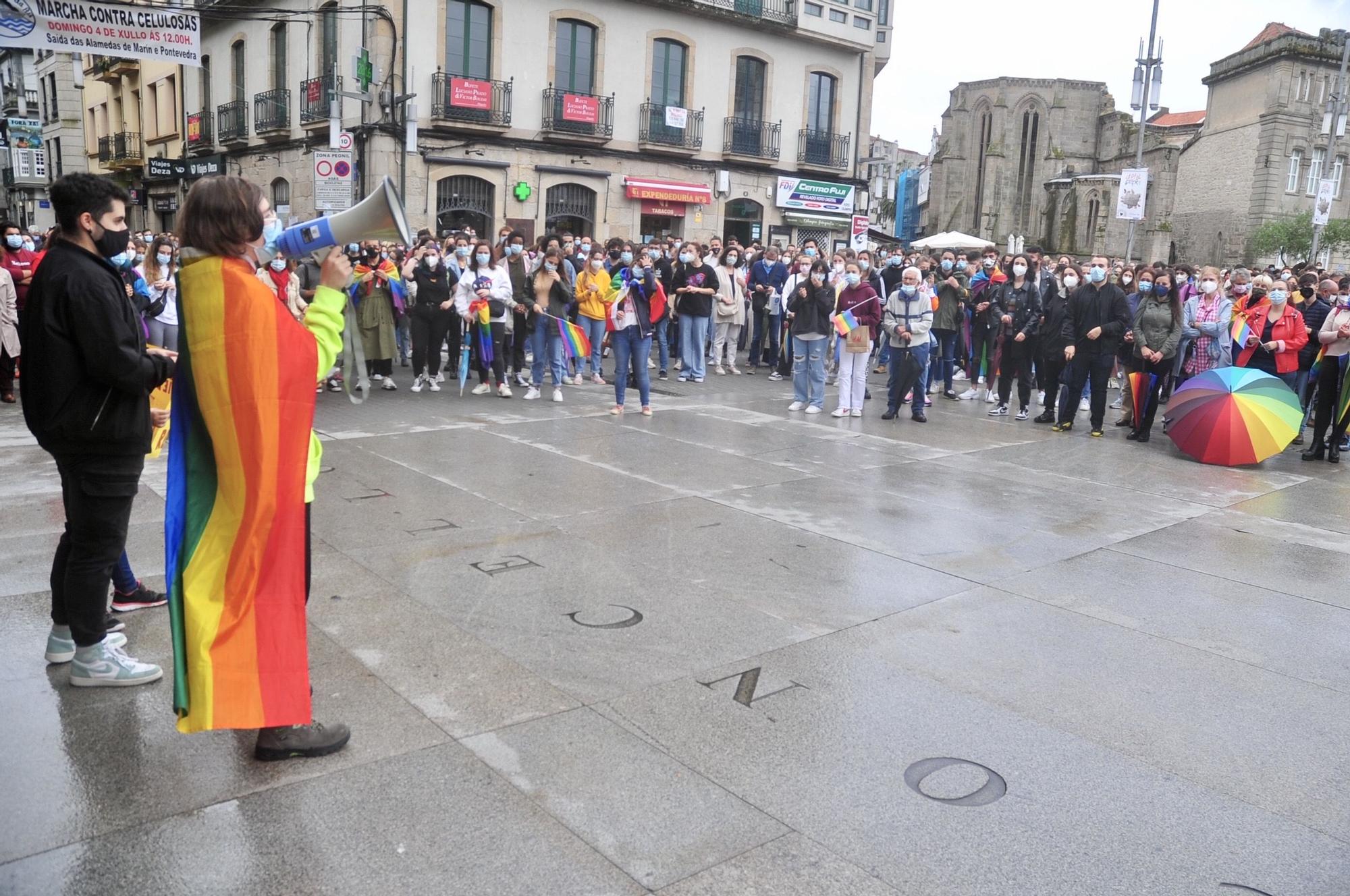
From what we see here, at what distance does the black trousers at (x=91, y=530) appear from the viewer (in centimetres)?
373

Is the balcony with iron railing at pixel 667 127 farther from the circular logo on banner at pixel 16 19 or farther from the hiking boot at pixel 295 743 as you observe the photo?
the hiking boot at pixel 295 743

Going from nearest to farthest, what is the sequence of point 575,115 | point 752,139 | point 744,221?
point 575,115, point 752,139, point 744,221

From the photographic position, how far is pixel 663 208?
27.5m

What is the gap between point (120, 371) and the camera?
360 cm

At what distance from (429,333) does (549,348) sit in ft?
5.00

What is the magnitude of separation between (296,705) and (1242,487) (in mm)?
8414

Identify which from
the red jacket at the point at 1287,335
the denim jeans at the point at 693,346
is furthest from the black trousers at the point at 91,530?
the red jacket at the point at 1287,335

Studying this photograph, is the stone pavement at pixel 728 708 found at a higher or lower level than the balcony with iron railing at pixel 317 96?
lower

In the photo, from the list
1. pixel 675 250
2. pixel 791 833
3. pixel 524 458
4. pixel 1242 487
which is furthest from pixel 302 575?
pixel 675 250

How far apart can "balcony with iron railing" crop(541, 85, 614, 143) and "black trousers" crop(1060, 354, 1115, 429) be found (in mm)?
16656

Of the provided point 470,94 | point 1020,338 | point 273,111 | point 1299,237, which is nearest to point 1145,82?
point 470,94

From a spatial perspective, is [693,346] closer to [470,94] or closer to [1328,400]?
[1328,400]

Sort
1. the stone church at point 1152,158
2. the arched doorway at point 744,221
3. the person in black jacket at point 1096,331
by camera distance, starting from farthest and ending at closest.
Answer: the stone church at point 1152,158
the arched doorway at point 744,221
the person in black jacket at point 1096,331

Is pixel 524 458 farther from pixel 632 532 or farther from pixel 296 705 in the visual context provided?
pixel 296 705
